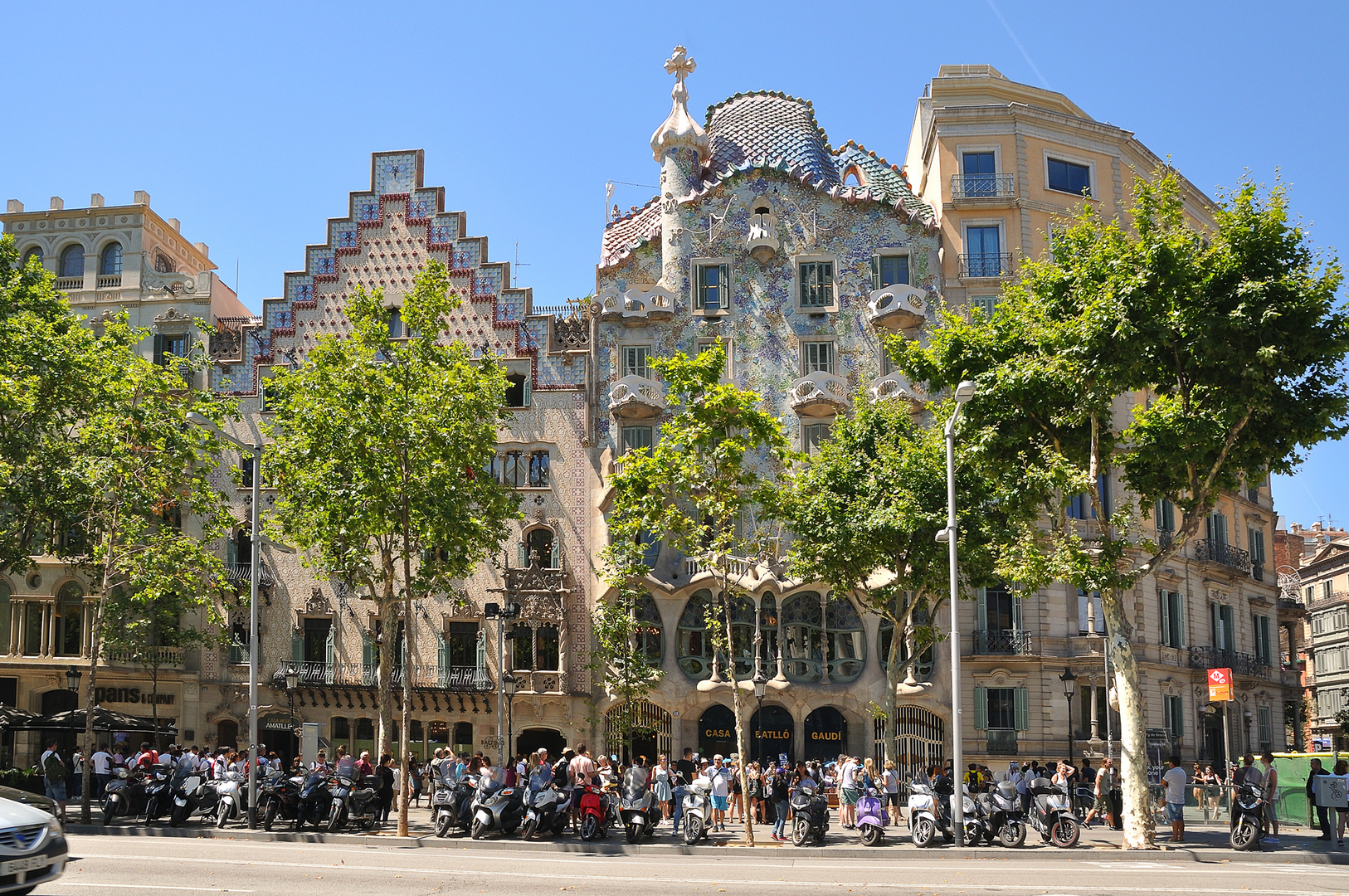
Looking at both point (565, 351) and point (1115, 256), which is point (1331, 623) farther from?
point (1115, 256)

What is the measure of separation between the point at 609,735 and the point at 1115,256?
2358 cm

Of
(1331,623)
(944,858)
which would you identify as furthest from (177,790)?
(1331,623)

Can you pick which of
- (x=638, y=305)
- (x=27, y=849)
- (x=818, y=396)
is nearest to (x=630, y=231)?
(x=638, y=305)

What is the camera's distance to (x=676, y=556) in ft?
132

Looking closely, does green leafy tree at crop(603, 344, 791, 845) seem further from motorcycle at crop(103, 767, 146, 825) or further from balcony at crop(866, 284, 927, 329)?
balcony at crop(866, 284, 927, 329)

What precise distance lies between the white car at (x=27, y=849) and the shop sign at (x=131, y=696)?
1257 inches

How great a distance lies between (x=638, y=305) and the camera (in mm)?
41625

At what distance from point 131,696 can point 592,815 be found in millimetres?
25701

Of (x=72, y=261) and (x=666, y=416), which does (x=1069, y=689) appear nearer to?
(x=666, y=416)

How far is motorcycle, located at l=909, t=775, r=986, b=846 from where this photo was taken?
2327cm

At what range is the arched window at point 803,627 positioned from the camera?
3931 centimetres

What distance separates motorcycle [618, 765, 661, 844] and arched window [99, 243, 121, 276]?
32.9 meters

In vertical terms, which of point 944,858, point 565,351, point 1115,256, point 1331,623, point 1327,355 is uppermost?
point 565,351

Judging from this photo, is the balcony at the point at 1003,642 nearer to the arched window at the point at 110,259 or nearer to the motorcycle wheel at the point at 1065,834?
the motorcycle wheel at the point at 1065,834
